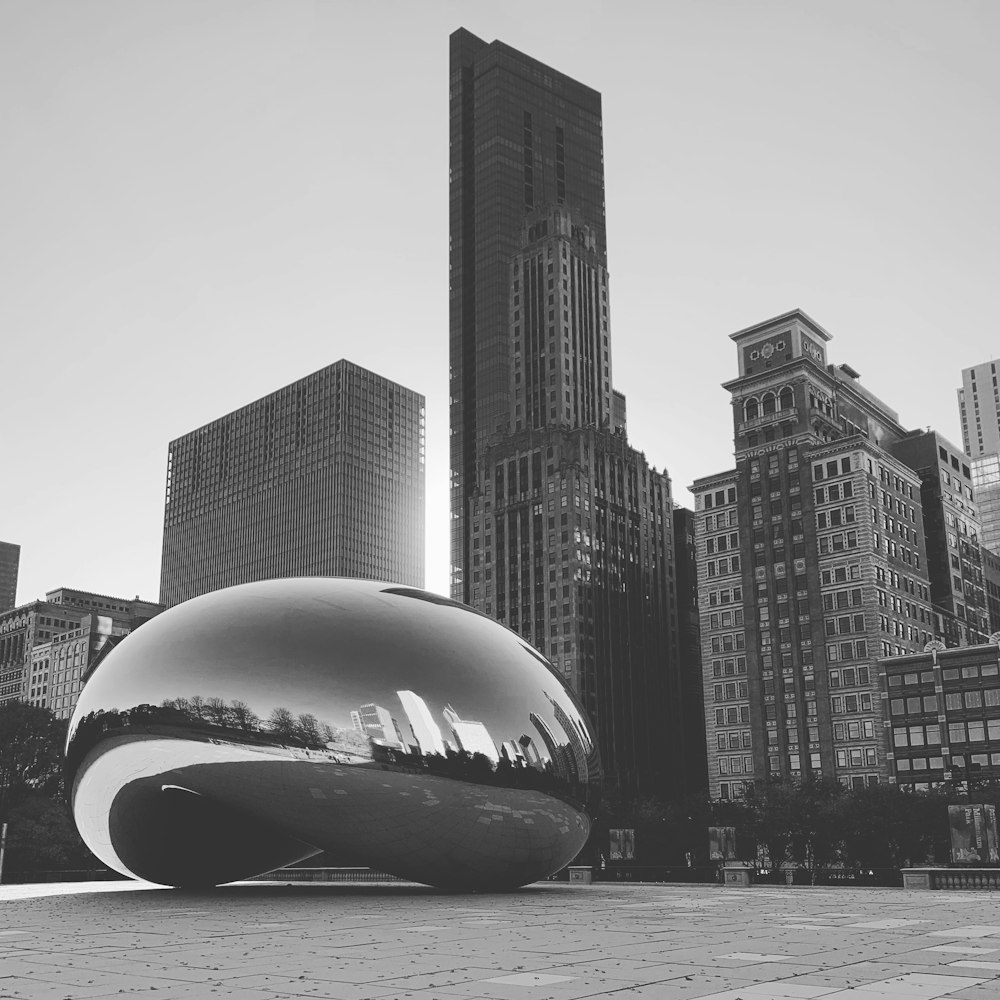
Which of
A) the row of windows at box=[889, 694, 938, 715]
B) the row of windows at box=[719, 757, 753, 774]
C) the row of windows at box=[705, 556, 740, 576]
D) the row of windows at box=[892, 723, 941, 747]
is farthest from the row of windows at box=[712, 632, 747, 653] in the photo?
the row of windows at box=[892, 723, 941, 747]

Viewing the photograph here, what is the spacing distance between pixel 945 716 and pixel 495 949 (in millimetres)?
99706

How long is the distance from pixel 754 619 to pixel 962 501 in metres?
38.0

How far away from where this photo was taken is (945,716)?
10412 cm

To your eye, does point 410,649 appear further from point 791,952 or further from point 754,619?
point 754,619

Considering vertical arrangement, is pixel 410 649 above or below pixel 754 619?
below

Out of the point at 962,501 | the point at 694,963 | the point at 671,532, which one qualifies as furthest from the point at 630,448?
the point at 694,963

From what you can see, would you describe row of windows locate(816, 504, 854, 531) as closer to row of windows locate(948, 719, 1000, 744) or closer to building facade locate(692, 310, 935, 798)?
building facade locate(692, 310, 935, 798)

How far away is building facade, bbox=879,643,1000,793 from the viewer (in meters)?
101

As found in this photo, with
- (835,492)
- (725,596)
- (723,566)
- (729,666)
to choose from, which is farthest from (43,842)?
(835,492)

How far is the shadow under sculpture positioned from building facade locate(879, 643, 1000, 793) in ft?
278

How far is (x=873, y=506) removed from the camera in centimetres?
12200

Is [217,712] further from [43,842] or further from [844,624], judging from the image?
[844,624]

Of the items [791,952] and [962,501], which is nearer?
[791,952]

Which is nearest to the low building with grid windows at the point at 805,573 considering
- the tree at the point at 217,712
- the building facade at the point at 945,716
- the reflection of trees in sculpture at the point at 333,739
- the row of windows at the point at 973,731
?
the building facade at the point at 945,716
